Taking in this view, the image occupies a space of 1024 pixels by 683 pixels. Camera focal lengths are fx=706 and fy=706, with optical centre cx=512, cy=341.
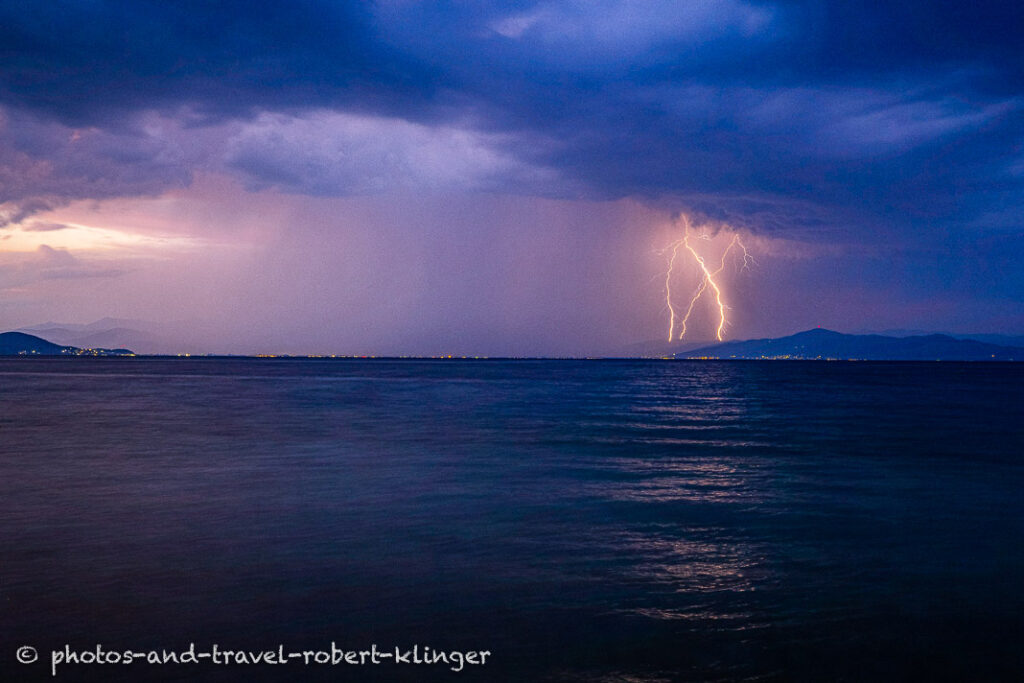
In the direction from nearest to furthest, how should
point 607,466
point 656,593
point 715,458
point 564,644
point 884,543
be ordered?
point 564,644, point 656,593, point 884,543, point 607,466, point 715,458

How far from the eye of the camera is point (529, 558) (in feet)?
36.6

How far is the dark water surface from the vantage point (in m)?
7.71

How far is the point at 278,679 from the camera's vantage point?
275 inches

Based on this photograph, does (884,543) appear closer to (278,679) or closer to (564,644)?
(564,644)

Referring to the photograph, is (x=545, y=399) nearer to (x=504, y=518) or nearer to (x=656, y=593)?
(x=504, y=518)

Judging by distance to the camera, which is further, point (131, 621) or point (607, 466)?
point (607, 466)

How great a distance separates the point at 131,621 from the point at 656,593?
6.47 meters

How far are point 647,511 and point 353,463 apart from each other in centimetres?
1055

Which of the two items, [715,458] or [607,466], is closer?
[607,466]

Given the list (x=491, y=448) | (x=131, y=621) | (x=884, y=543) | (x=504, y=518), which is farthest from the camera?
(x=491, y=448)

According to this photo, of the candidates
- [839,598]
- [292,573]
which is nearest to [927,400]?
[839,598]

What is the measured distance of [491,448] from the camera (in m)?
26.3

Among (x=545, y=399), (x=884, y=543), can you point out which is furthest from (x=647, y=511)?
(x=545, y=399)

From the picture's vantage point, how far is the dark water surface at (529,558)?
7.71 metres
